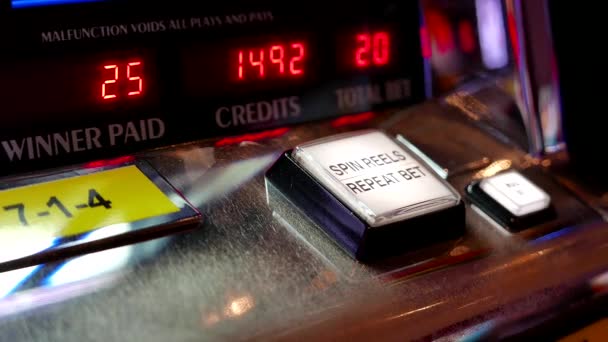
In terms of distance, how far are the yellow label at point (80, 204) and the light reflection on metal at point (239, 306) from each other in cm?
11

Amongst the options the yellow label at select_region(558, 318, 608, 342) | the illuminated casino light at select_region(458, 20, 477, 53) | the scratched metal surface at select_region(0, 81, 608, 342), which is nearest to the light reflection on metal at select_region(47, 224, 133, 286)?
the scratched metal surface at select_region(0, 81, 608, 342)

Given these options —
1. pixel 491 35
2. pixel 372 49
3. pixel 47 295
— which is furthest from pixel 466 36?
pixel 47 295

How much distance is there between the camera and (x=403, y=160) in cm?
70

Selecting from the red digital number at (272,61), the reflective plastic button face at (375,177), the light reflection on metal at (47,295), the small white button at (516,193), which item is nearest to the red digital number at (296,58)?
the red digital number at (272,61)

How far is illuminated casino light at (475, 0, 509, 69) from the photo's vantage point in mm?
889

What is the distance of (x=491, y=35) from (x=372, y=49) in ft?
0.52

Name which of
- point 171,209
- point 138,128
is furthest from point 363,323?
point 138,128

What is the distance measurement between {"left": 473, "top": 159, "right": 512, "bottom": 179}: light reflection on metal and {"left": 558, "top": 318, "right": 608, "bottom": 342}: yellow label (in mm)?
174

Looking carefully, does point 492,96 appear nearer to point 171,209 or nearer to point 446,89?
point 446,89

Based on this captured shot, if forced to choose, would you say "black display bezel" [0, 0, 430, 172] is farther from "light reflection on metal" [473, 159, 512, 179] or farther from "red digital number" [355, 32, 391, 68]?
"light reflection on metal" [473, 159, 512, 179]

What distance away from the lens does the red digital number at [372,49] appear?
84 centimetres

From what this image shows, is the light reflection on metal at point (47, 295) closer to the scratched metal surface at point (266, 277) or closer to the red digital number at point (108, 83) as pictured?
the scratched metal surface at point (266, 277)

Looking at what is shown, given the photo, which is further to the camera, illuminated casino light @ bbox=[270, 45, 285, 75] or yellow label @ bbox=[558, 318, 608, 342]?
illuminated casino light @ bbox=[270, 45, 285, 75]

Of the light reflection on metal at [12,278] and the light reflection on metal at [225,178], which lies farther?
the light reflection on metal at [225,178]
